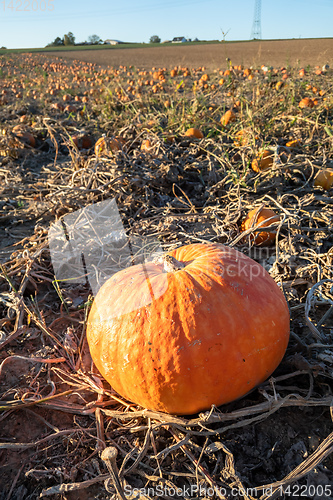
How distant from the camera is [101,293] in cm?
185

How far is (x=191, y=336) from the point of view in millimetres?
1488

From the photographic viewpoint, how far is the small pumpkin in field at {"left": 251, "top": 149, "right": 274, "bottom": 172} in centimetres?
383

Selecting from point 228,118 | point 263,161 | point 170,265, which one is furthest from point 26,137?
point 170,265

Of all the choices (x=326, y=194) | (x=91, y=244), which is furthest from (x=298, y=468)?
(x=326, y=194)

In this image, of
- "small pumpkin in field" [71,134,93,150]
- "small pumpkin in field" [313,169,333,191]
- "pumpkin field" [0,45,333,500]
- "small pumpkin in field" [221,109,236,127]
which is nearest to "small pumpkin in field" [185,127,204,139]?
"pumpkin field" [0,45,333,500]

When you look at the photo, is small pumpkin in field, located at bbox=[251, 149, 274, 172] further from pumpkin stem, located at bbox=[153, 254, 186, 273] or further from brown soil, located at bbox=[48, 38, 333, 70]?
brown soil, located at bbox=[48, 38, 333, 70]

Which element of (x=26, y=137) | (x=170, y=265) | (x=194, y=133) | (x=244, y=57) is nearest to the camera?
(x=170, y=265)

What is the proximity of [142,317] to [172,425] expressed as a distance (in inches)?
20.6

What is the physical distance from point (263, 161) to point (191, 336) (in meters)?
2.99

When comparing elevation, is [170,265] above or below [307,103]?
below

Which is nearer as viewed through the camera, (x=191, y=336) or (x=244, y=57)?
(x=191, y=336)

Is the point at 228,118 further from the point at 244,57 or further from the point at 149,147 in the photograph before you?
the point at 244,57

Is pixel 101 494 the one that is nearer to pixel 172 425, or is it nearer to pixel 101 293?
pixel 172 425

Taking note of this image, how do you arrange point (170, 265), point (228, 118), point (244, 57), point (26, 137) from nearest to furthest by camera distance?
point (170, 265)
point (228, 118)
point (26, 137)
point (244, 57)
